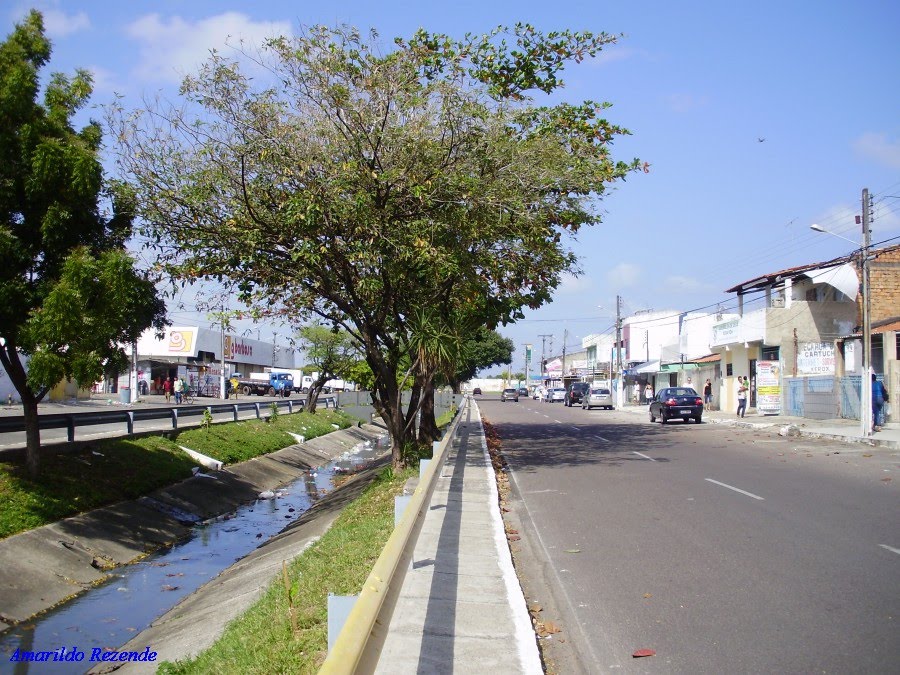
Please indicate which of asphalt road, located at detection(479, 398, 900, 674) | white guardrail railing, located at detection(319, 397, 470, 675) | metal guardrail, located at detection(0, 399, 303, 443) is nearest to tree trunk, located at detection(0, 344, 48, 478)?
metal guardrail, located at detection(0, 399, 303, 443)

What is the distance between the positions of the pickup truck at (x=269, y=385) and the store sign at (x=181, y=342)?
15.2 feet

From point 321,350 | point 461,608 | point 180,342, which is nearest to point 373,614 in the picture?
point 461,608

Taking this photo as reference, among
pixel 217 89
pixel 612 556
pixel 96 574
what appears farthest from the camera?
pixel 217 89

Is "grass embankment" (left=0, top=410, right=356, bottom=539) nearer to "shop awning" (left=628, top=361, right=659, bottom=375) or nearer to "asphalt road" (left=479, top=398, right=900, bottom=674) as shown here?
"asphalt road" (left=479, top=398, right=900, bottom=674)

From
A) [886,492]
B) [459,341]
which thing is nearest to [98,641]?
[459,341]

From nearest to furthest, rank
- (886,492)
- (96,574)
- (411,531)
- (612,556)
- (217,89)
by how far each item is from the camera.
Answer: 1. (411,531)
2. (612,556)
3. (96,574)
4. (886,492)
5. (217,89)

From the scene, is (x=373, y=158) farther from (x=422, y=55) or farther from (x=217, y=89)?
(x=217, y=89)

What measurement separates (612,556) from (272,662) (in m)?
4.10

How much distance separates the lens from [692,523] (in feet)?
32.8

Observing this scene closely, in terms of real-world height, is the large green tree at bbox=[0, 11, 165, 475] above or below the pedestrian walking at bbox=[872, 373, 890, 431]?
above

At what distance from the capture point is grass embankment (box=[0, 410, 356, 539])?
11859 millimetres

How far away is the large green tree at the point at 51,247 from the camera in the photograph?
10867mm

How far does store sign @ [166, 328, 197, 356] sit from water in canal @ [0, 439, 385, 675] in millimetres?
46867

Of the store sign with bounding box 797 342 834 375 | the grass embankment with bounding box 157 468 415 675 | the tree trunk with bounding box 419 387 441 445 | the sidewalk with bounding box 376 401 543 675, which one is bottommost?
the grass embankment with bounding box 157 468 415 675
